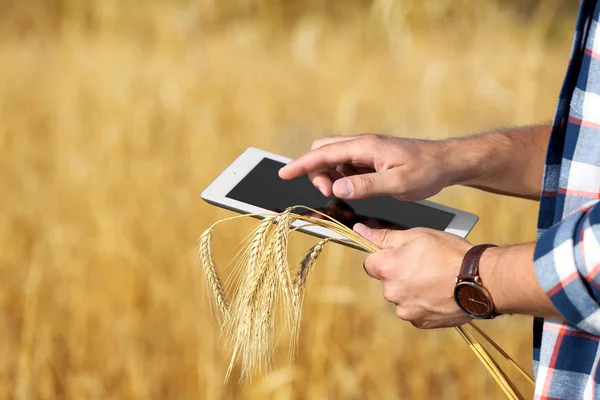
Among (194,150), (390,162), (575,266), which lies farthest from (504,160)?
(194,150)

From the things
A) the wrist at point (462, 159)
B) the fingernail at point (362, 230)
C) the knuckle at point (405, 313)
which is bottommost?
the knuckle at point (405, 313)

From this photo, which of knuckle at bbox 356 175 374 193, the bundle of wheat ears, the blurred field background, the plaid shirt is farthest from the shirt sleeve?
the blurred field background

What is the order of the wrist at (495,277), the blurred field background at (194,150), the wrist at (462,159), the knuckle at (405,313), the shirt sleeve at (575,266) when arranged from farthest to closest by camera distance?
the blurred field background at (194,150) → the wrist at (462,159) → the knuckle at (405,313) → the wrist at (495,277) → the shirt sleeve at (575,266)

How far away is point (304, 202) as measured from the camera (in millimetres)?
1517

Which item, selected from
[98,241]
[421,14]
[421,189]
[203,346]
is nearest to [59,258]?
[98,241]

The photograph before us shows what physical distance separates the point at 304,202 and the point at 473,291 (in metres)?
0.46

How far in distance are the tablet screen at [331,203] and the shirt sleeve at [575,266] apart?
425 mm

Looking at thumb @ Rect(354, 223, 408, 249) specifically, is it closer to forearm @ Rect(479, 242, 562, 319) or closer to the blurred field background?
forearm @ Rect(479, 242, 562, 319)

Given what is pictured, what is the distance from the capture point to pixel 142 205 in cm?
251

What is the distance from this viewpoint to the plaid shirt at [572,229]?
1.03 metres

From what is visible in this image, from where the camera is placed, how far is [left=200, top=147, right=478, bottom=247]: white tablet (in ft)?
4.76

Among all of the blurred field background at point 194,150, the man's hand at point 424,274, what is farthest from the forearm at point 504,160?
the blurred field background at point 194,150

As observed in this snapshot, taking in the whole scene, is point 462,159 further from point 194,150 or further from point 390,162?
point 194,150

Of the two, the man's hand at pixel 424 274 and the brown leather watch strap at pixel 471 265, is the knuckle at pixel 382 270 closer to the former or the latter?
the man's hand at pixel 424 274
